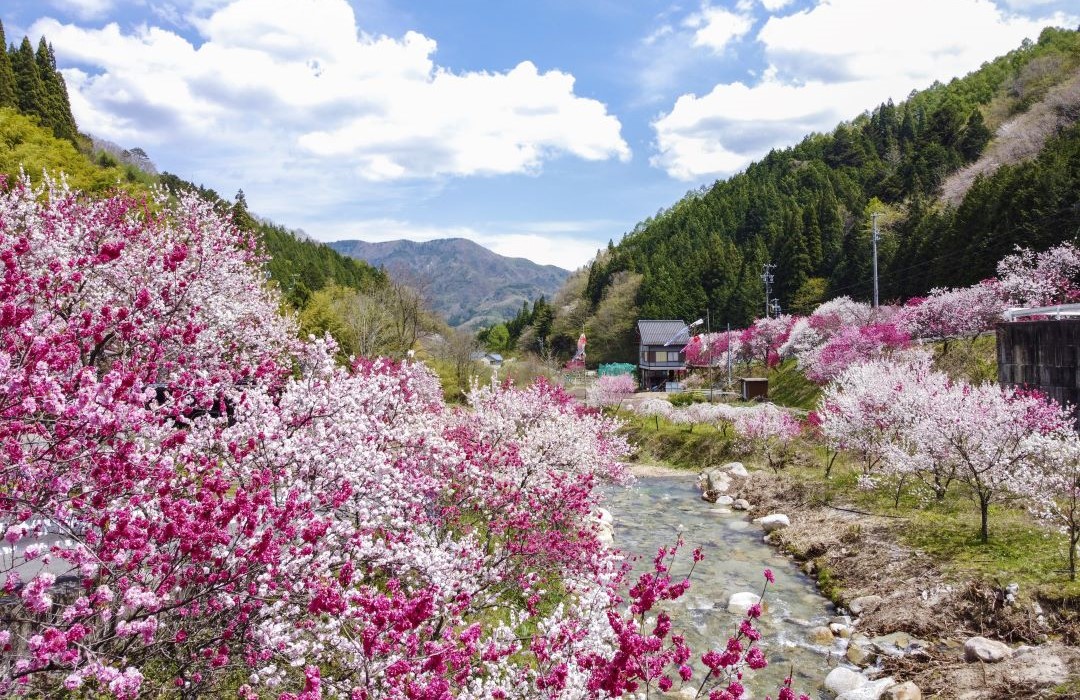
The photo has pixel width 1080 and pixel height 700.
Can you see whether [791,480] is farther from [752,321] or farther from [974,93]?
[974,93]

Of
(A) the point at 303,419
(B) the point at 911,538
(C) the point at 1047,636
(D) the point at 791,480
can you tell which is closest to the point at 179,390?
(A) the point at 303,419

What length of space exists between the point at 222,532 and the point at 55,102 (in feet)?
236

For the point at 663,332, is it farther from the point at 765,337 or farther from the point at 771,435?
the point at 771,435

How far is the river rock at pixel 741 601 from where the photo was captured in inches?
549

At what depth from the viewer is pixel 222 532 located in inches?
173

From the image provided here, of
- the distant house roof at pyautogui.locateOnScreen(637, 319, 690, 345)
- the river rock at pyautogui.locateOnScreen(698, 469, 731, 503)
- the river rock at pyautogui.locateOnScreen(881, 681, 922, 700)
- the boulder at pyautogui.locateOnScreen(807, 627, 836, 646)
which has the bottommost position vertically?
the river rock at pyautogui.locateOnScreen(698, 469, 731, 503)

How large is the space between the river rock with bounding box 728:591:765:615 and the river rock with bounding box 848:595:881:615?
200 centimetres

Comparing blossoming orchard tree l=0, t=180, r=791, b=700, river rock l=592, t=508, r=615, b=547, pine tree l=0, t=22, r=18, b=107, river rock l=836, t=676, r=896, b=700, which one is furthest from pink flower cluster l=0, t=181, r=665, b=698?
pine tree l=0, t=22, r=18, b=107

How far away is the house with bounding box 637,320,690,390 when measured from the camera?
6738 cm

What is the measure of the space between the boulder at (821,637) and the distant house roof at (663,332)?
55.4 metres

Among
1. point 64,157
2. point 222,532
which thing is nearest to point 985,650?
point 222,532

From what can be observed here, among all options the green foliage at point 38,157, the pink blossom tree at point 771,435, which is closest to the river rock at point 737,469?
the pink blossom tree at point 771,435

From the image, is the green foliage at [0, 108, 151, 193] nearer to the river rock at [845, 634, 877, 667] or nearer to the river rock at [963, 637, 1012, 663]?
the river rock at [845, 634, 877, 667]

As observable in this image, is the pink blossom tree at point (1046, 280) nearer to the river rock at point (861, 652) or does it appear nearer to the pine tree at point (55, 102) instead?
the river rock at point (861, 652)
